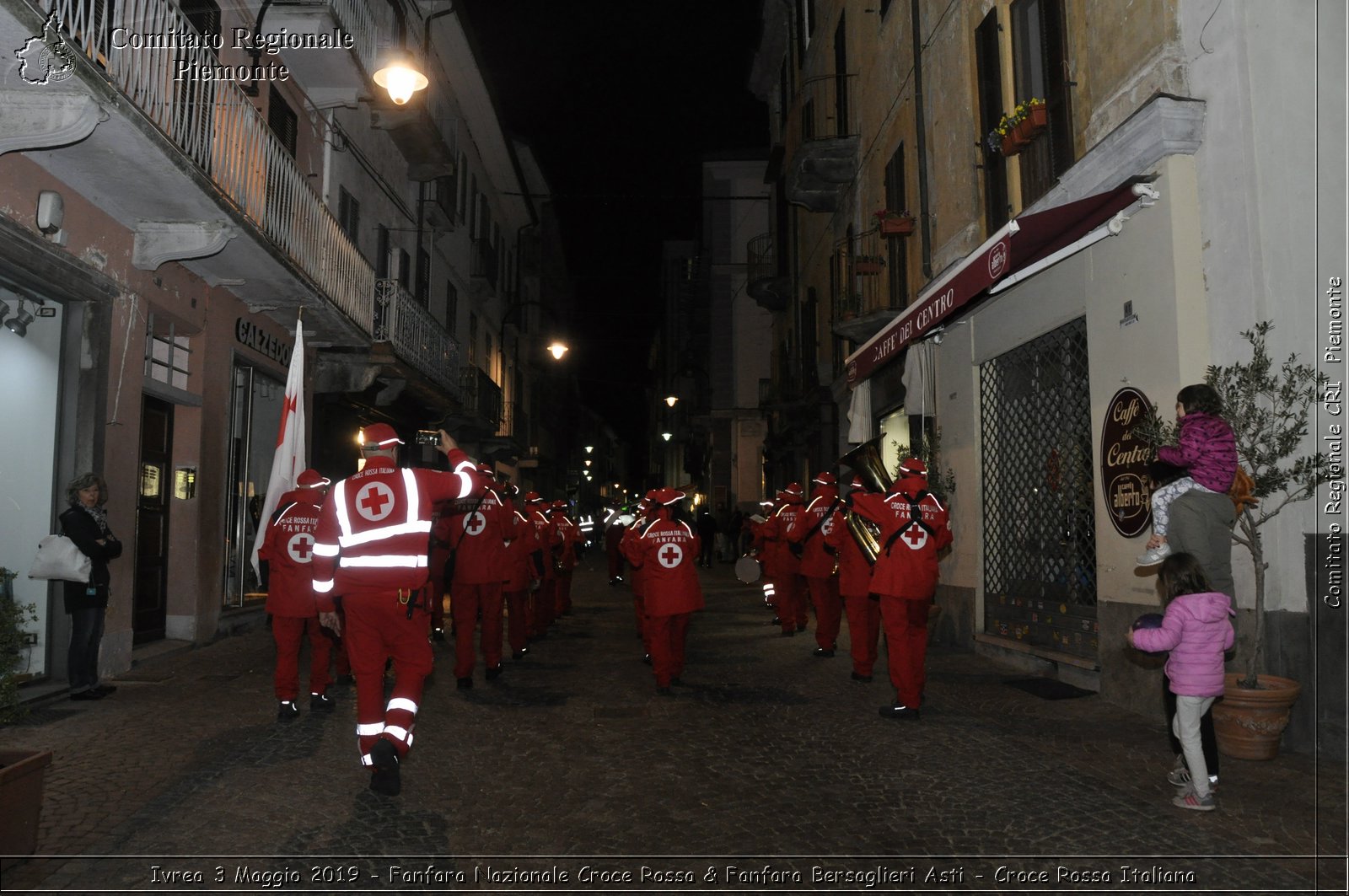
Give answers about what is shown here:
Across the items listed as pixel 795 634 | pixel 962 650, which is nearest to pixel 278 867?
pixel 962 650

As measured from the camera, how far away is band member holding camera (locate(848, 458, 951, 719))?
749 centimetres

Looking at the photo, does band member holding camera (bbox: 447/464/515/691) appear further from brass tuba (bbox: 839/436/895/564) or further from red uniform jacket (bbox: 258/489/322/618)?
brass tuba (bbox: 839/436/895/564)

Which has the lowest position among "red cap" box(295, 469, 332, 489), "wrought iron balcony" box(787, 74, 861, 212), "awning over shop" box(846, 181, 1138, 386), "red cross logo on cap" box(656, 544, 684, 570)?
"red cross logo on cap" box(656, 544, 684, 570)

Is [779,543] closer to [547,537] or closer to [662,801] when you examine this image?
[547,537]

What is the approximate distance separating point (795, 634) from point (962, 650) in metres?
2.65

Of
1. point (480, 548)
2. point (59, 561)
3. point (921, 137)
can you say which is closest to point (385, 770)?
point (480, 548)

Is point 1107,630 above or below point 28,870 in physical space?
above

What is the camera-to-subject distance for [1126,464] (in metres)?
8.01

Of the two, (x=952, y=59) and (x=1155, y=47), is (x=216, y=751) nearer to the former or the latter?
(x=1155, y=47)

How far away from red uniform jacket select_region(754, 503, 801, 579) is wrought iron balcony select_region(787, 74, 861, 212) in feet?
23.6

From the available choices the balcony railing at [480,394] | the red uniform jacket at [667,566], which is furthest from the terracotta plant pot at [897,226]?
the balcony railing at [480,394]

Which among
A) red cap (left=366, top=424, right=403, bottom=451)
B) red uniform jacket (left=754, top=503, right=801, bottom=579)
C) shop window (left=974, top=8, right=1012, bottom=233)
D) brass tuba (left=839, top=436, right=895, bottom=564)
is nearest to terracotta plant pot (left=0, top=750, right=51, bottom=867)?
red cap (left=366, top=424, right=403, bottom=451)

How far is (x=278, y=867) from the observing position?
13.9ft

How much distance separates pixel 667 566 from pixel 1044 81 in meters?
6.45
